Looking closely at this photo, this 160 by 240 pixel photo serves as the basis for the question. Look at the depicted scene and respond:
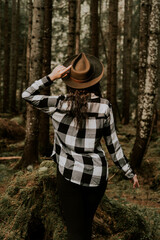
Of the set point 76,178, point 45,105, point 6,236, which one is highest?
point 45,105

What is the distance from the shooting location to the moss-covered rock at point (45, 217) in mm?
3037

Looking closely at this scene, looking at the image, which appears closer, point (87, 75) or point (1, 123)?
point (87, 75)

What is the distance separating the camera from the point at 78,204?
2.17m

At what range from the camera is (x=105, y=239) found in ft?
10.1

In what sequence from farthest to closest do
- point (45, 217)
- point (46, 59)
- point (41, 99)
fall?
point (46, 59) < point (45, 217) < point (41, 99)

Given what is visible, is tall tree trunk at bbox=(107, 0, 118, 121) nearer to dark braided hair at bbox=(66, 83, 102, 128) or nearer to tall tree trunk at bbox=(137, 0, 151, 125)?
tall tree trunk at bbox=(137, 0, 151, 125)

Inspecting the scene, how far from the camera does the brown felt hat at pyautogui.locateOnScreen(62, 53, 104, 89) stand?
2158 mm

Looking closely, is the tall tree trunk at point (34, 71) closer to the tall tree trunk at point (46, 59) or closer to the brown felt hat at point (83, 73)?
the tall tree trunk at point (46, 59)

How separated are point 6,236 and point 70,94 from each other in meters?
2.01

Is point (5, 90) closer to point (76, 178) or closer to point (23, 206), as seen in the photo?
point (23, 206)

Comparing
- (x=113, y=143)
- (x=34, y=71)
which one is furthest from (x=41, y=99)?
(x=34, y=71)

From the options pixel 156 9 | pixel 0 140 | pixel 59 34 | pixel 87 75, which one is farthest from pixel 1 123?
pixel 59 34

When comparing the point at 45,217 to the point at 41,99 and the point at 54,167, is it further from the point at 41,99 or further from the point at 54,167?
the point at 41,99

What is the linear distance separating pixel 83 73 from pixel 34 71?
3.92 m
